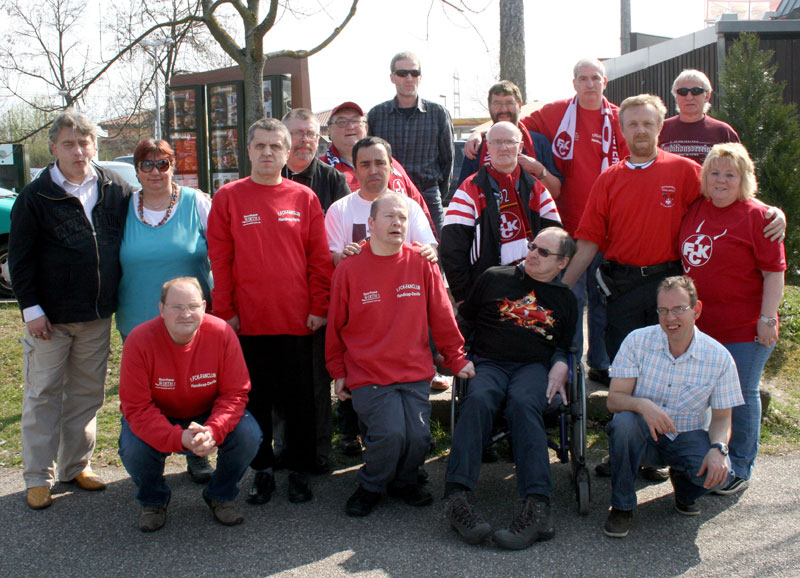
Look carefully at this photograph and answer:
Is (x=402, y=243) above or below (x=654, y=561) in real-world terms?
above

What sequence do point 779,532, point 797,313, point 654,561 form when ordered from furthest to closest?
point 797,313, point 779,532, point 654,561

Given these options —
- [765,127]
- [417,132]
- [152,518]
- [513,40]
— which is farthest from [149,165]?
[765,127]

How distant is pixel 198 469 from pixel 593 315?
2.85 m

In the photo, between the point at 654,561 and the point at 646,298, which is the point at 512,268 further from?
the point at 654,561

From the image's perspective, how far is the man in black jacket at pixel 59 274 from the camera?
13.3ft

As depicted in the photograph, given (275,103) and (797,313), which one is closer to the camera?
(797,313)

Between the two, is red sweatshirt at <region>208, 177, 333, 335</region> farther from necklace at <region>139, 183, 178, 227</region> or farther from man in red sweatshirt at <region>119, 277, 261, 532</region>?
necklace at <region>139, 183, 178, 227</region>

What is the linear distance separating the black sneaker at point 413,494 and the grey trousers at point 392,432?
0.05 m

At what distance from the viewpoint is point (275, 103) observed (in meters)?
8.84

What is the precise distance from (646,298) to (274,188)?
221 centimetres

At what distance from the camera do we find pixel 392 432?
3850 mm

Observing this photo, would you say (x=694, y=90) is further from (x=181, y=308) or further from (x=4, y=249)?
(x=4, y=249)

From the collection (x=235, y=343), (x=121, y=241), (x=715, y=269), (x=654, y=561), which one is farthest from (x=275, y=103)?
(x=654, y=561)

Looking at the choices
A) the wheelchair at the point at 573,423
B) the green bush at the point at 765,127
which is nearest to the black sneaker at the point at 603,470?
the wheelchair at the point at 573,423
